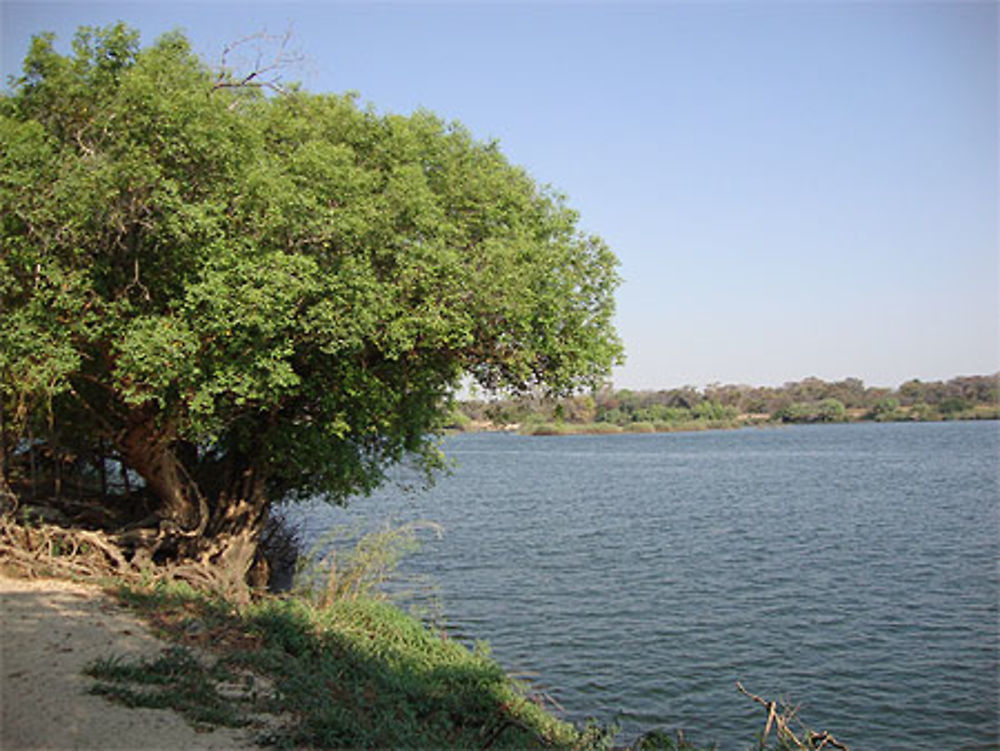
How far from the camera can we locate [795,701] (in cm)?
1418

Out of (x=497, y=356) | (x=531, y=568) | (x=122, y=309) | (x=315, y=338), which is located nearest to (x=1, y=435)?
(x=122, y=309)

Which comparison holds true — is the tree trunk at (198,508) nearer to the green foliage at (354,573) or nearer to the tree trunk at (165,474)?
the tree trunk at (165,474)

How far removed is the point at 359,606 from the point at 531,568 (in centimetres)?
899

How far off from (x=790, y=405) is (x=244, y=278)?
148 metres

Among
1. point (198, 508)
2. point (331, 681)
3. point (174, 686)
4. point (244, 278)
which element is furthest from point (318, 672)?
point (198, 508)

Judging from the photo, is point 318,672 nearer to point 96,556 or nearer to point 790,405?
point 96,556

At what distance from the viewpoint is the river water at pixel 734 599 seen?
13883 mm


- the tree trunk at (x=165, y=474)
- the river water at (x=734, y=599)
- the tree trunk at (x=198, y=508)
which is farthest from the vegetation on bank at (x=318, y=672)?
the river water at (x=734, y=599)

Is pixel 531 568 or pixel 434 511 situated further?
pixel 434 511

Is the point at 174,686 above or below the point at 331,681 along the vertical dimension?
above

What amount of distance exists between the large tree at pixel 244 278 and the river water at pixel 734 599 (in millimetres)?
4887

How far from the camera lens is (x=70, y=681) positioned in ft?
27.0

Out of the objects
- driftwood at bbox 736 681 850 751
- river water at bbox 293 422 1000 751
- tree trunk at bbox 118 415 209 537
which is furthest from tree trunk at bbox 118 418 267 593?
driftwood at bbox 736 681 850 751

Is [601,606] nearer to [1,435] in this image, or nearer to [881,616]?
[881,616]
